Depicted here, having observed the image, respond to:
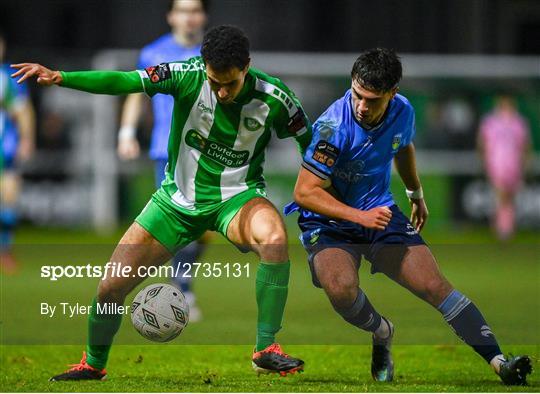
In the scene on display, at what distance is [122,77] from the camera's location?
622 cm

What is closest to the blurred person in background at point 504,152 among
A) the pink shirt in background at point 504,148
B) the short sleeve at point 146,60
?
the pink shirt in background at point 504,148

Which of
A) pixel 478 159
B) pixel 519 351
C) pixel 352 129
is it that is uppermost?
pixel 352 129

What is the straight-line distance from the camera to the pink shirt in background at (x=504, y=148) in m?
17.9

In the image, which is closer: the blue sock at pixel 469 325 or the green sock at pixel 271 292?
the blue sock at pixel 469 325

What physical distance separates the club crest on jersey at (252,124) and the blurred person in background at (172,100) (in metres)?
2.68

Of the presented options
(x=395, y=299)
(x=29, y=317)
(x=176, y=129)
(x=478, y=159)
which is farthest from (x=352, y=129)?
(x=478, y=159)

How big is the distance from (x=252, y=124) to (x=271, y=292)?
0.92m

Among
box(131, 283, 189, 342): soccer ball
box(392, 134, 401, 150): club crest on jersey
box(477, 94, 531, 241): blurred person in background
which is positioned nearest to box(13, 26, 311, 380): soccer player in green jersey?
box(131, 283, 189, 342): soccer ball

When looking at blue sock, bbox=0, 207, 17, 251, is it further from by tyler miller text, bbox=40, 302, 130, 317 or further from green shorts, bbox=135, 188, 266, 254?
green shorts, bbox=135, 188, 266, 254

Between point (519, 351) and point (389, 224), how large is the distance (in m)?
1.47

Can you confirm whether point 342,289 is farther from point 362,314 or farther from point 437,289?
point 437,289

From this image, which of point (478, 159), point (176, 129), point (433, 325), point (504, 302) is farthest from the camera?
point (478, 159)

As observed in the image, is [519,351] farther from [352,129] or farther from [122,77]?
[122,77]

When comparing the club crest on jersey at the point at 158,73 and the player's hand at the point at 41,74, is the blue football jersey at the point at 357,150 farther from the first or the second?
the player's hand at the point at 41,74
